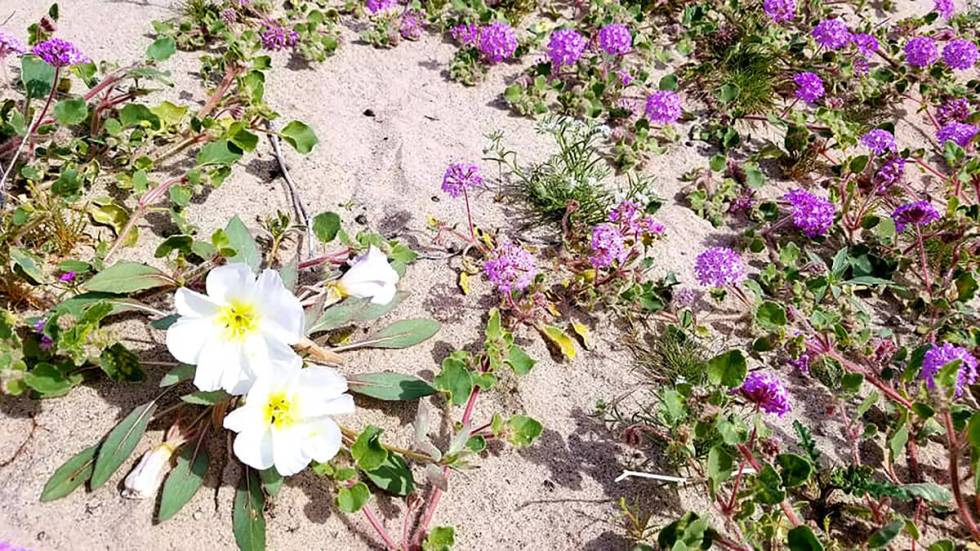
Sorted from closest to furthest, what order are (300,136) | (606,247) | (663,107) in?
(606,247) < (300,136) < (663,107)

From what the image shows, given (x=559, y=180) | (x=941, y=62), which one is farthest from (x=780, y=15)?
(x=559, y=180)

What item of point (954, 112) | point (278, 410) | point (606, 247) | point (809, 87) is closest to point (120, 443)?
point (278, 410)

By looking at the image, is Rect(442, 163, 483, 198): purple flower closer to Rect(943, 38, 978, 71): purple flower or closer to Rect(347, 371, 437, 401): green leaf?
Rect(347, 371, 437, 401): green leaf

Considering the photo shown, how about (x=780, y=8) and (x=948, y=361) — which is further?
(x=780, y=8)

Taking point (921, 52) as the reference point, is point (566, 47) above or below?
above

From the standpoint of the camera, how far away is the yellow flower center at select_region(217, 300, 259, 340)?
1.93 m

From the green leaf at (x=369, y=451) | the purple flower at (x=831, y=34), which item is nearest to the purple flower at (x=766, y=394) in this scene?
the green leaf at (x=369, y=451)

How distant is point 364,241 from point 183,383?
29.7 inches

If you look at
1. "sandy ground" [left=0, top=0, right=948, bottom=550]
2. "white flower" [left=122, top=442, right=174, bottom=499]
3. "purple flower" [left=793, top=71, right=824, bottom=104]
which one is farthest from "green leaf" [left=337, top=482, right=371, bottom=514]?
"purple flower" [left=793, top=71, right=824, bottom=104]

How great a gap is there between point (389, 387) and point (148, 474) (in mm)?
736

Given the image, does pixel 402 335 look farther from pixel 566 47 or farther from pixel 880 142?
pixel 880 142

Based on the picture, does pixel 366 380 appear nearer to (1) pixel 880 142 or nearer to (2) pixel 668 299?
(2) pixel 668 299

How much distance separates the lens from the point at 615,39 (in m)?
3.84

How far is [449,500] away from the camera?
2357mm
